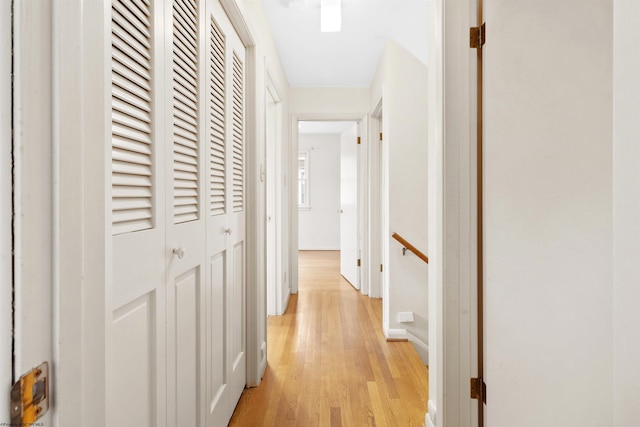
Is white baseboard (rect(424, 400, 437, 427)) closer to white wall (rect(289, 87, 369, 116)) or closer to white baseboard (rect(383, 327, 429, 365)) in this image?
white baseboard (rect(383, 327, 429, 365))

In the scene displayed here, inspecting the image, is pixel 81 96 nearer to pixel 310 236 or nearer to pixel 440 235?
pixel 440 235

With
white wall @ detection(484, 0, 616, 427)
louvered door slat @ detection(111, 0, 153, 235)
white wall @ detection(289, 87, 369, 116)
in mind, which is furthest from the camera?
white wall @ detection(289, 87, 369, 116)

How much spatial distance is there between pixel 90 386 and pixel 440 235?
1.25m

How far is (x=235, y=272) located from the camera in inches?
73.5

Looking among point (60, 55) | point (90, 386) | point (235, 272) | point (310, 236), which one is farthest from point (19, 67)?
point (310, 236)

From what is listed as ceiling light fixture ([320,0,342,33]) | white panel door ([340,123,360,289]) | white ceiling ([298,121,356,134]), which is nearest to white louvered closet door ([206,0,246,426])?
ceiling light fixture ([320,0,342,33])

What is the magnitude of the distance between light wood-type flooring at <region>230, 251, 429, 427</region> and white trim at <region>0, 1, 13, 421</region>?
5.23 ft

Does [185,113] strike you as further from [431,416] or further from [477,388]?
[431,416]

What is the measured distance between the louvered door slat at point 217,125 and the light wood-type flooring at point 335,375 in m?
1.06

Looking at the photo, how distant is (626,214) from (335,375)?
2.06 m

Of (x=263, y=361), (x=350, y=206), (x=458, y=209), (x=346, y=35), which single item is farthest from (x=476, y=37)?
(x=350, y=206)

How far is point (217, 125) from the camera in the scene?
1.58 m

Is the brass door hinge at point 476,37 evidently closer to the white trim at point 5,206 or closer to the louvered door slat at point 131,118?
the louvered door slat at point 131,118

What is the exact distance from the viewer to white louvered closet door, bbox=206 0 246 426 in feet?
4.85
